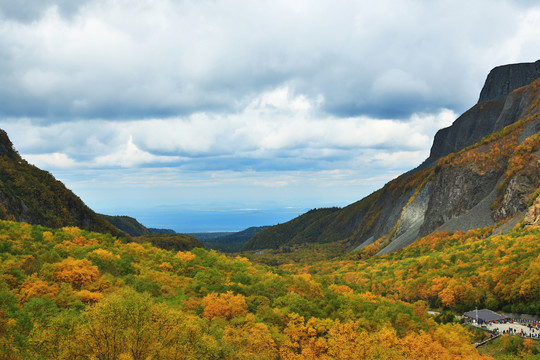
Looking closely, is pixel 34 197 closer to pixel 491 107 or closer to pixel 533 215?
pixel 533 215

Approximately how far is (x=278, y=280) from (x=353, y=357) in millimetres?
21977

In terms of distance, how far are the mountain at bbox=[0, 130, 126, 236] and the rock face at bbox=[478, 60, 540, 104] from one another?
666 ft

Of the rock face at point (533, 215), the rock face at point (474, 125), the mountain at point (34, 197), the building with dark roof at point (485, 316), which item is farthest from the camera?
the rock face at point (474, 125)

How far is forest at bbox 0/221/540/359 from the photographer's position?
67.5 ft

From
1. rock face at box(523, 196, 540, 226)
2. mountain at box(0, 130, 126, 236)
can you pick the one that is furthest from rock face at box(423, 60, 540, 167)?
mountain at box(0, 130, 126, 236)

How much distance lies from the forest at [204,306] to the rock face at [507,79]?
14532 centimetres

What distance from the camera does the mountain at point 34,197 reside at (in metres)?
72.1

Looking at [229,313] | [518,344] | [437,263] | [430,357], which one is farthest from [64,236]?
[437,263]

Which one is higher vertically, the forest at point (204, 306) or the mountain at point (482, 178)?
the mountain at point (482, 178)

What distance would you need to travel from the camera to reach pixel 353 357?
29.9 m

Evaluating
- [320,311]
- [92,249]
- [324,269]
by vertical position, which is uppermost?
[92,249]

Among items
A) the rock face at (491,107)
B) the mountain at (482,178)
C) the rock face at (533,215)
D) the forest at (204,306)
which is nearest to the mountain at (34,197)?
the forest at (204,306)

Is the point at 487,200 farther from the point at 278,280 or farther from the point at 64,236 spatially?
the point at 64,236

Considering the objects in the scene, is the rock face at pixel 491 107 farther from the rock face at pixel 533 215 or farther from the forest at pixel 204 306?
the forest at pixel 204 306
